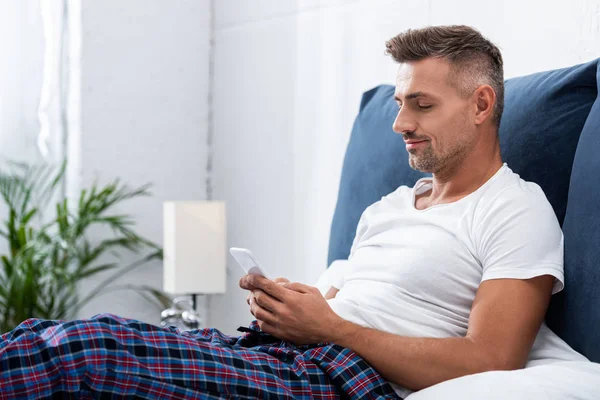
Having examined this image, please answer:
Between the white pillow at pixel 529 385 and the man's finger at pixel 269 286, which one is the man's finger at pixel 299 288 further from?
the white pillow at pixel 529 385

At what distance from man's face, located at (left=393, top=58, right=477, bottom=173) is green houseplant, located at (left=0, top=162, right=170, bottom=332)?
1.83m

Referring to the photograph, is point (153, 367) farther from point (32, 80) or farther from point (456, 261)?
point (32, 80)

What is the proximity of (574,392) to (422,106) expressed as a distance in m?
0.69

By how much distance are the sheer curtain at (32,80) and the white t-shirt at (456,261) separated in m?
2.20

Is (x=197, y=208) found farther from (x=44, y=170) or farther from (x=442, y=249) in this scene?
(x=442, y=249)

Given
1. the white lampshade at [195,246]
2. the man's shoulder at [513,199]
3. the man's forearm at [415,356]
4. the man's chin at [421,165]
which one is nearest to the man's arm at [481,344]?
the man's forearm at [415,356]

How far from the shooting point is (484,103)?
170 cm

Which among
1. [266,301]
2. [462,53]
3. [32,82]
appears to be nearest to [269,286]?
[266,301]

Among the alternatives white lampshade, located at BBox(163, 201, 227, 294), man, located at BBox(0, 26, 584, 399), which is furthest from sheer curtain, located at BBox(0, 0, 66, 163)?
man, located at BBox(0, 26, 584, 399)

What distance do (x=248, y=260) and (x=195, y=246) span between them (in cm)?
154

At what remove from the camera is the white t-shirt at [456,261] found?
145 centimetres

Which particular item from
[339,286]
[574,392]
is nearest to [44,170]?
[339,286]

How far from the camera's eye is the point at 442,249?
1.58 meters

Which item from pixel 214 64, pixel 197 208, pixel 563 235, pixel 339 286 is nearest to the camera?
pixel 563 235
